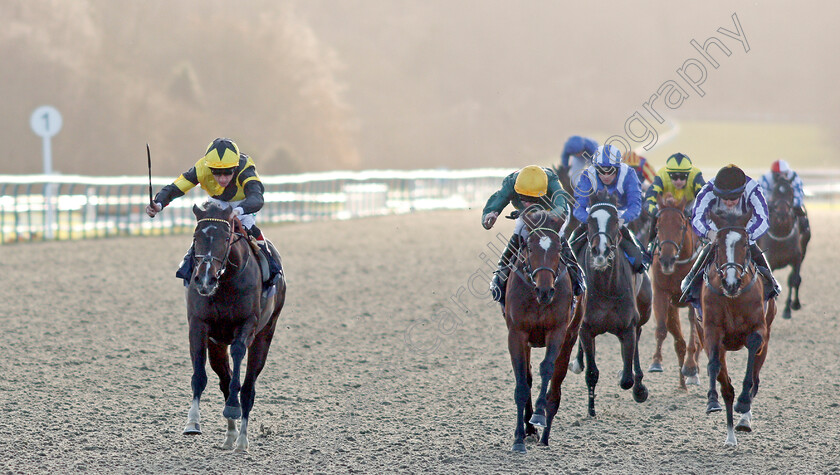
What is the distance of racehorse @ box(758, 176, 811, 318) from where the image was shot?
38.7 ft

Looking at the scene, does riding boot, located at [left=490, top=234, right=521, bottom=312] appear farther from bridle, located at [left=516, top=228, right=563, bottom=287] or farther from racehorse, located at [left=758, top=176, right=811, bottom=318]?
racehorse, located at [left=758, top=176, right=811, bottom=318]

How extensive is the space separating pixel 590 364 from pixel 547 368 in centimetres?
110

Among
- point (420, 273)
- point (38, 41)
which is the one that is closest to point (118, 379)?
point (420, 273)

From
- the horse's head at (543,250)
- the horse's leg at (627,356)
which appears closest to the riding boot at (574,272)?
the horse's head at (543,250)

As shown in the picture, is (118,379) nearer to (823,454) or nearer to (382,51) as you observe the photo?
(823,454)

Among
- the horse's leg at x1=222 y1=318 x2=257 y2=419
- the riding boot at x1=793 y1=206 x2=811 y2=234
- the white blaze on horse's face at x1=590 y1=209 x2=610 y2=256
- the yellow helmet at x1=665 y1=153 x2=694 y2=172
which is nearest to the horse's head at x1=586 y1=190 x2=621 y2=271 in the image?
the white blaze on horse's face at x1=590 y1=209 x2=610 y2=256

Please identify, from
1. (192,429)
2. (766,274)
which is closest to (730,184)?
(766,274)

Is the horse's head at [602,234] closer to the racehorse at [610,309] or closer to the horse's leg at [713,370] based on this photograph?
the racehorse at [610,309]

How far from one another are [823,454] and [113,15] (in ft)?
126

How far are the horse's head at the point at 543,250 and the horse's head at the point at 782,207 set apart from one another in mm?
6467

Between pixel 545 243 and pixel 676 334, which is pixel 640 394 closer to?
pixel 676 334

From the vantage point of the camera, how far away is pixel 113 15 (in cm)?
4044

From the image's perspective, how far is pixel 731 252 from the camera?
20.8 feet

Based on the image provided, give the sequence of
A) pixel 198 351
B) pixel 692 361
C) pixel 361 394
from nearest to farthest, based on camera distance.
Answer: pixel 198 351, pixel 361 394, pixel 692 361
